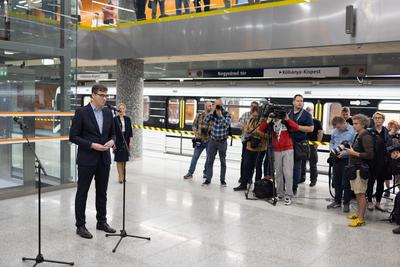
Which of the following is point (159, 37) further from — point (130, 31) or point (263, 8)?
point (263, 8)

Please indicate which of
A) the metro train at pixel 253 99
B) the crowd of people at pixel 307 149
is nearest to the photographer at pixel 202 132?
the crowd of people at pixel 307 149

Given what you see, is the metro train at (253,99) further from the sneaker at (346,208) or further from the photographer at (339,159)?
the sneaker at (346,208)

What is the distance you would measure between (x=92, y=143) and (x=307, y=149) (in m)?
4.15

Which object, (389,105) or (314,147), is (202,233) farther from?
(389,105)

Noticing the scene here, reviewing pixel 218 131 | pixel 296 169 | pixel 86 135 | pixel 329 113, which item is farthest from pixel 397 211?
pixel 329 113

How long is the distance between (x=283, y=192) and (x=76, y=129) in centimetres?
392

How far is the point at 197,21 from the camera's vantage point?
9.08 m

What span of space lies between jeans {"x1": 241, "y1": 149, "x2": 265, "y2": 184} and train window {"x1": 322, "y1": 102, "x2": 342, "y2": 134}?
134 inches

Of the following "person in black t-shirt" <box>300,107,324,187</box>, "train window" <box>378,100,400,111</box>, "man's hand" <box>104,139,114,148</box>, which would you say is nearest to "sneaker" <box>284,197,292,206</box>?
"person in black t-shirt" <box>300,107,324,187</box>

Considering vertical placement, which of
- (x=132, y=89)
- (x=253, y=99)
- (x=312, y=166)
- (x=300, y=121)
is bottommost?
(x=312, y=166)

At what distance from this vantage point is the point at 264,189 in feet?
23.6

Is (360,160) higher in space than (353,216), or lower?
higher

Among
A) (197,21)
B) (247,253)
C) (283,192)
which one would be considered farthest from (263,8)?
(247,253)

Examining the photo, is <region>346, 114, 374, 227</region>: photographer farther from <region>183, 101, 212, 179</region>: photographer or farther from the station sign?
the station sign
